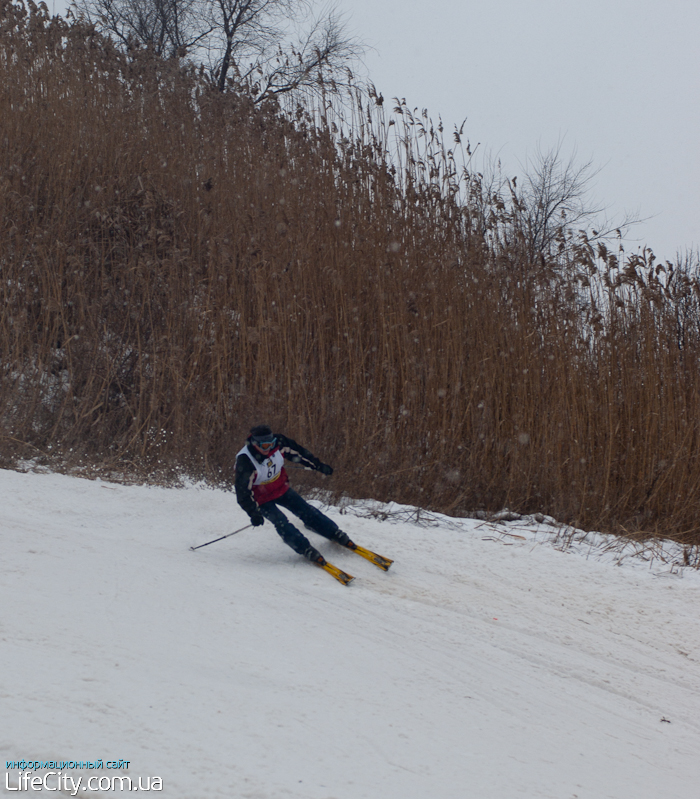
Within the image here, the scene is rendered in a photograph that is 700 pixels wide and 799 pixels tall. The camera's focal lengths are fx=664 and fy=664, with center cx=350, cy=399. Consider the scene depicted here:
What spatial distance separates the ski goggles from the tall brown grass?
1184 mm

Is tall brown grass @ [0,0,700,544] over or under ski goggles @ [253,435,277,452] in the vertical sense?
over

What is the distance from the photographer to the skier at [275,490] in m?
3.49

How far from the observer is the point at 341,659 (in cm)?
246

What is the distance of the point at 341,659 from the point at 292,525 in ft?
3.70

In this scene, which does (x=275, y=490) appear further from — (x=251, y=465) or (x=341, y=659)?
(x=341, y=659)

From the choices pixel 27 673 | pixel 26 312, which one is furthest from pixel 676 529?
pixel 26 312

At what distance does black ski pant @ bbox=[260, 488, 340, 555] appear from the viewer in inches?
138

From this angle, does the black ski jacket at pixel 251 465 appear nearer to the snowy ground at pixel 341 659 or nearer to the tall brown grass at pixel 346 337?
the snowy ground at pixel 341 659

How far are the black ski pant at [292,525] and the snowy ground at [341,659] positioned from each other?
130 mm

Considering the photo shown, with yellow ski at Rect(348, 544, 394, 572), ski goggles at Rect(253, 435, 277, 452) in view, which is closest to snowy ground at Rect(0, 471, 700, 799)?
yellow ski at Rect(348, 544, 394, 572)

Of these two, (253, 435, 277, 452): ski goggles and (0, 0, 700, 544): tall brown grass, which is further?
(0, 0, 700, 544): tall brown grass

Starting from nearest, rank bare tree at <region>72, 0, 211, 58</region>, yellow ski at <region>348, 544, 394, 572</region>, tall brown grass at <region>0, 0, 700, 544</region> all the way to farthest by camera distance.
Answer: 1. yellow ski at <region>348, 544, 394, 572</region>
2. tall brown grass at <region>0, 0, 700, 544</region>
3. bare tree at <region>72, 0, 211, 58</region>

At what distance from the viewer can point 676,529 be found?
4.52 metres

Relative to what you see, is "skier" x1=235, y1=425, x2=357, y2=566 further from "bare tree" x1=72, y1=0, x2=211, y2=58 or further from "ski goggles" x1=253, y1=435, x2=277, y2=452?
"bare tree" x1=72, y1=0, x2=211, y2=58
